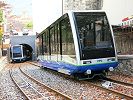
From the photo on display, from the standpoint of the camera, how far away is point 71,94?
12.2 metres

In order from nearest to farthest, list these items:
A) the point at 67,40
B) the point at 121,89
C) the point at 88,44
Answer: the point at 121,89 < the point at 88,44 < the point at 67,40

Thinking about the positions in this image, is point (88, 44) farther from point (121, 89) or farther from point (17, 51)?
point (17, 51)

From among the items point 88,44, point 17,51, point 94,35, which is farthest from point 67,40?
point 17,51

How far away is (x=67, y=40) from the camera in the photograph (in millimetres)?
15789

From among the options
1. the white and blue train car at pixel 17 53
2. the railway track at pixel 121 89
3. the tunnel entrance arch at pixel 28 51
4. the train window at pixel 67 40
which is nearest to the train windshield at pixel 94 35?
the train window at pixel 67 40

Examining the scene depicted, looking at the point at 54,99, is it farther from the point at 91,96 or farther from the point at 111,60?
the point at 111,60

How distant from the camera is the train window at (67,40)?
15134 millimetres

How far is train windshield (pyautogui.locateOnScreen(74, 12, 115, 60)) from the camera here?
1475 centimetres

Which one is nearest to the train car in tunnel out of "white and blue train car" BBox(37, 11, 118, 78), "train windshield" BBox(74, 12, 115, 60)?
"white and blue train car" BBox(37, 11, 118, 78)

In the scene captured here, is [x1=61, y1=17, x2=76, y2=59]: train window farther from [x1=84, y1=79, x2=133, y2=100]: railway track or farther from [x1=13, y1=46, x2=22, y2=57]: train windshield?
[x1=13, y1=46, x2=22, y2=57]: train windshield

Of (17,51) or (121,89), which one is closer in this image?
(121,89)

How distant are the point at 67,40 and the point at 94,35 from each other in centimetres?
141

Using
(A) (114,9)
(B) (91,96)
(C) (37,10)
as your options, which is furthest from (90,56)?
(C) (37,10)

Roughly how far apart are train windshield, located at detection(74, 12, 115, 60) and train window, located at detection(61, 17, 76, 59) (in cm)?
49
